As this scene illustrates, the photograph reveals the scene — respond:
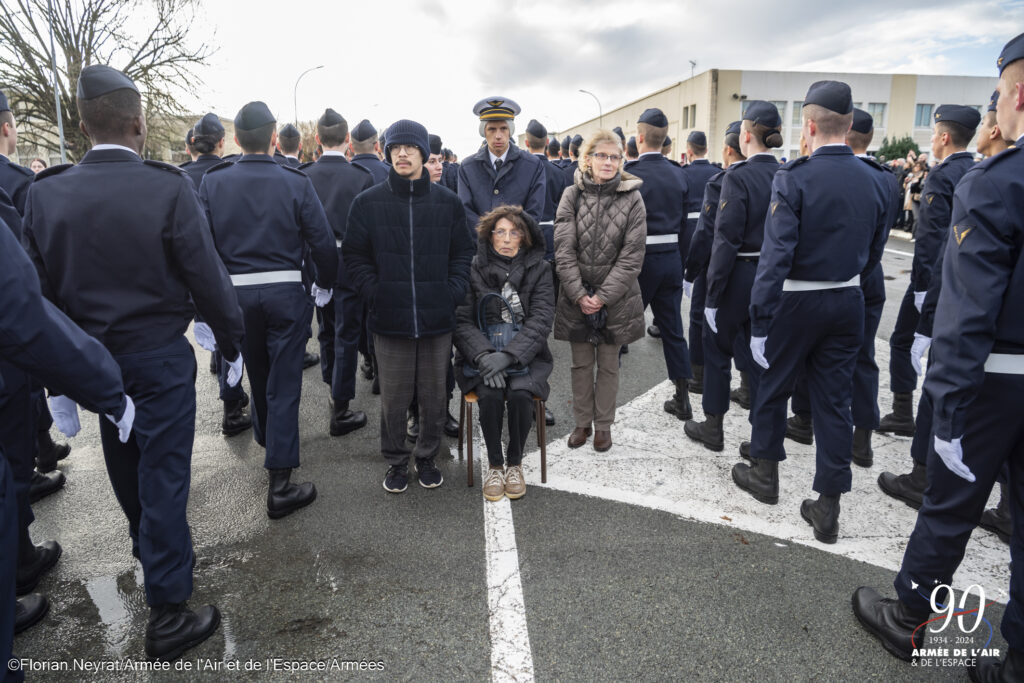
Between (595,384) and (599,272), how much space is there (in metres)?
0.85

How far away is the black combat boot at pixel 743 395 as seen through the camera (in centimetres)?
531

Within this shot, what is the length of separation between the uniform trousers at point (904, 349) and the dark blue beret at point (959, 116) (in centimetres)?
127

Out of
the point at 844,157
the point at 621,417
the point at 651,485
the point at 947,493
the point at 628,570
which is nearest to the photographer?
the point at 947,493

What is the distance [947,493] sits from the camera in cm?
231

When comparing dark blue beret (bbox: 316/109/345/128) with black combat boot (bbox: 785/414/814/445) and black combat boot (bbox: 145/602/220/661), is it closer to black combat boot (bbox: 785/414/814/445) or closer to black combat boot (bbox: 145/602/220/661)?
black combat boot (bbox: 145/602/220/661)

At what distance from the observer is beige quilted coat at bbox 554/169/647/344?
4.25m

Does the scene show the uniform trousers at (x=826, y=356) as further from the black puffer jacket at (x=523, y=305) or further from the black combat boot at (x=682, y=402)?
the black combat boot at (x=682, y=402)

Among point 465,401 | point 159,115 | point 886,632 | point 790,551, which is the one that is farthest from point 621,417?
point 159,115

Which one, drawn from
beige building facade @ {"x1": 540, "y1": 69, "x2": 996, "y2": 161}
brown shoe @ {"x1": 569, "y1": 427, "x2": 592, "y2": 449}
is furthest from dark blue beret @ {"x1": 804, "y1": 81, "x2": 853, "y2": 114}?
beige building facade @ {"x1": 540, "y1": 69, "x2": 996, "y2": 161}

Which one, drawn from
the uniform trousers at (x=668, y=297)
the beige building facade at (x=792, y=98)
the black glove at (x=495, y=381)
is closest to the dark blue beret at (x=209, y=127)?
the black glove at (x=495, y=381)

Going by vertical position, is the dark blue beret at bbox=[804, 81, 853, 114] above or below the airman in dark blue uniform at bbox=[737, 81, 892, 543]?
above

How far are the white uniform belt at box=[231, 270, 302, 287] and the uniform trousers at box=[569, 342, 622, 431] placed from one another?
6.73ft

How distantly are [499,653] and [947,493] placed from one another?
190cm

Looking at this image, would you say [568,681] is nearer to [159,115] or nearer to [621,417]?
[621,417]
